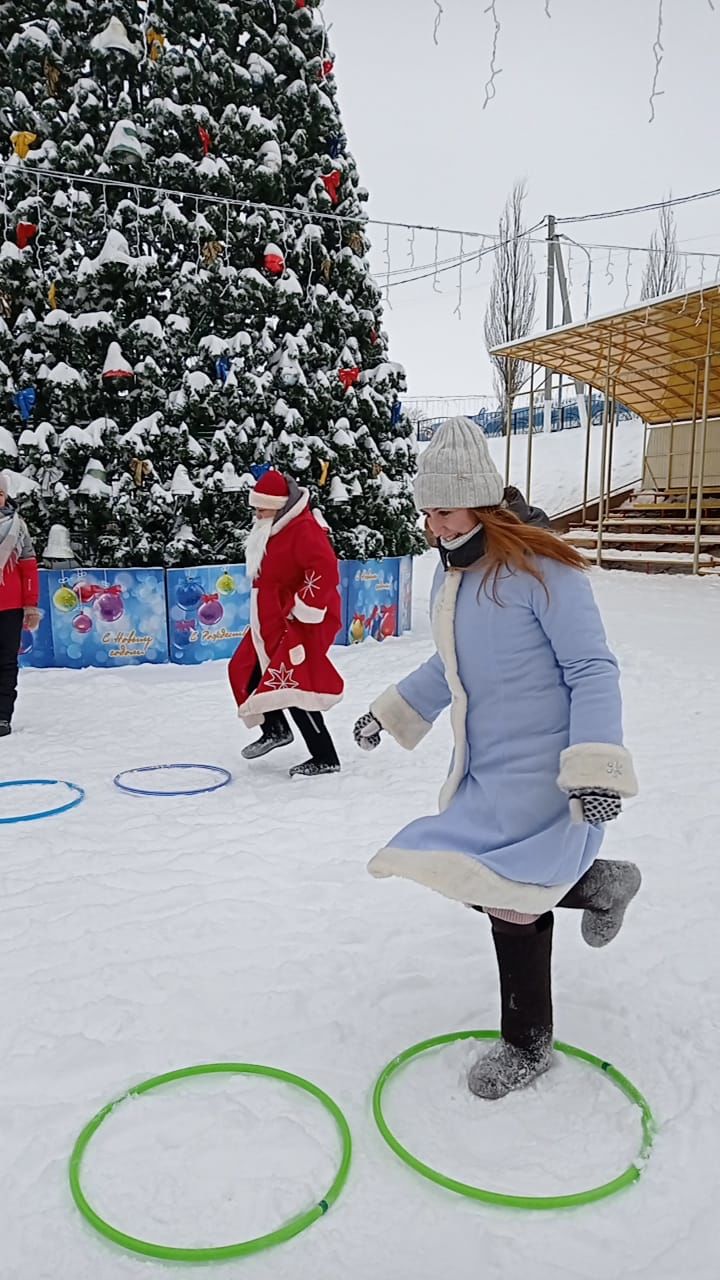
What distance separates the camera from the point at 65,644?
8352mm

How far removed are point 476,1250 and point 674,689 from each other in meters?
6.12

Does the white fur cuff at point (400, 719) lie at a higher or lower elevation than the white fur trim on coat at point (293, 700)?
higher

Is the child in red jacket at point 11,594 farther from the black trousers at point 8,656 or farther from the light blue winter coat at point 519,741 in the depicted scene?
the light blue winter coat at point 519,741

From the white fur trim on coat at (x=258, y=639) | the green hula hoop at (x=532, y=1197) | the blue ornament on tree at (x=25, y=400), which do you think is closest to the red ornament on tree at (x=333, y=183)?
the blue ornament on tree at (x=25, y=400)

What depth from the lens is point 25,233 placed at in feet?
27.7

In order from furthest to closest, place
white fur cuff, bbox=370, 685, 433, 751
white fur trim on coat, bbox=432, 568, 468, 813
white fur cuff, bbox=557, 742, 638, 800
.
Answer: white fur cuff, bbox=370, 685, 433, 751, white fur trim on coat, bbox=432, 568, 468, 813, white fur cuff, bbox=557, 742, 638, 800

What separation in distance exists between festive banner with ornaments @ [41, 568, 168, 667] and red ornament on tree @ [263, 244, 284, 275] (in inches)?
130

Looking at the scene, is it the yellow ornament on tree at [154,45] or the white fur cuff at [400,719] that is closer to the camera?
the white fur cuff at [400,719]

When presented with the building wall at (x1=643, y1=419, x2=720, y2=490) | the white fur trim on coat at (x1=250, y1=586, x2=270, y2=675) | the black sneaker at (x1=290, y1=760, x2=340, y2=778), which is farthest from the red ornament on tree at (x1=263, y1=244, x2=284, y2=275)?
the building wall at (x1=643, y1=419, x2=720, y2=490)

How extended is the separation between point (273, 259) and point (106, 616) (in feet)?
12.9

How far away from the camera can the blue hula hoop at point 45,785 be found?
4527 mm

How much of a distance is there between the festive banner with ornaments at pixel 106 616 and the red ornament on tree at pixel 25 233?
316 cm

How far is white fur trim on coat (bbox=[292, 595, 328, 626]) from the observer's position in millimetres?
5109

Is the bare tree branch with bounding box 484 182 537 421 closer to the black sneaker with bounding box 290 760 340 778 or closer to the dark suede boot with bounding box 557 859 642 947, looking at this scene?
the black sneaker with bounding box 290 760 340 778
